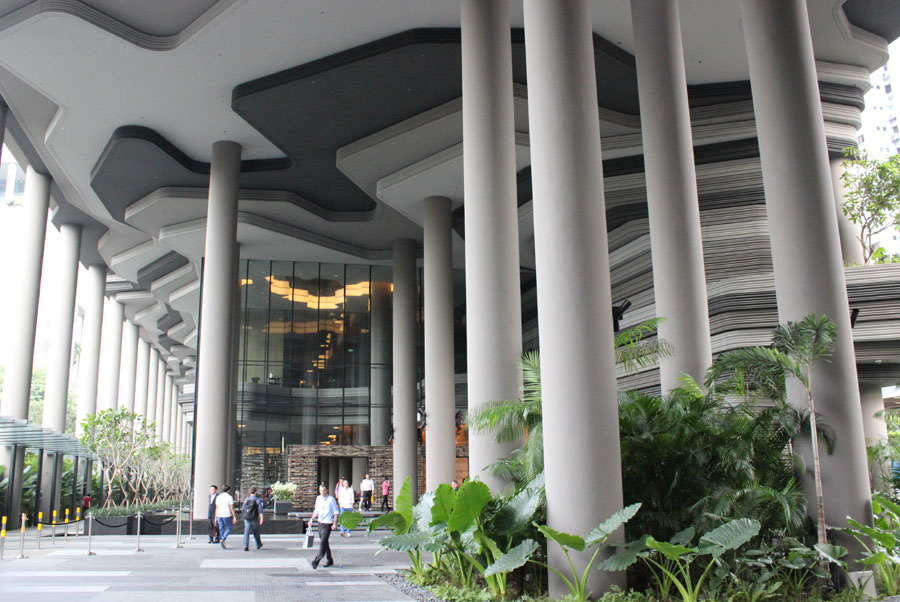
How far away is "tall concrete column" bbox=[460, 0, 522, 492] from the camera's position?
12.2 m

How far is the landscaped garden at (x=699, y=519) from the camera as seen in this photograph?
7934 millimetres

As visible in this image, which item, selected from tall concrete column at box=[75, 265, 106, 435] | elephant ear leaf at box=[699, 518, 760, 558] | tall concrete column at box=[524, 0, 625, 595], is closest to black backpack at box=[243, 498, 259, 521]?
tall concrete column at box=[524, 0, 625, 595]

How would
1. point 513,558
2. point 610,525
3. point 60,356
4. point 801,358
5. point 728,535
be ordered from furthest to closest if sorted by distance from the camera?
point 60,356 → point 801,358 → point 513,558 → point 610,525 → point 728,535

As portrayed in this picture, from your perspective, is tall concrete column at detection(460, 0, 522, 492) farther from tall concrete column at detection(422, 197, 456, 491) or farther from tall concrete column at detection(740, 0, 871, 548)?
tall concrete column at detection(422, 197, 456, 491)

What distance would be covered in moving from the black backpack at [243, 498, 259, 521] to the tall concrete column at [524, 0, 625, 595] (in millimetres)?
9648

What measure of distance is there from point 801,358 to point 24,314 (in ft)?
88.7

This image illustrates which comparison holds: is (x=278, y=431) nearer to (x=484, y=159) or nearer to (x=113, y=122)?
(x=113, y=122)

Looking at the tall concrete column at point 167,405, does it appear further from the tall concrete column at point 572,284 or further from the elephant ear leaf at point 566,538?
the elephant ear leaf at point 566,538

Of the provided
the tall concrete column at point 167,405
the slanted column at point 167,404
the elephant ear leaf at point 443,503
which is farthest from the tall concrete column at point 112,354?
the elephant ear leaf at point 443,503

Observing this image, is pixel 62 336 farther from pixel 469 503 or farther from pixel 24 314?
pixel 469 503

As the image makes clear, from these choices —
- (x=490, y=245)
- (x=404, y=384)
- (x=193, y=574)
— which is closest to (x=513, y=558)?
(x=490, y=245)

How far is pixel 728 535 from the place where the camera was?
7629 millimetres

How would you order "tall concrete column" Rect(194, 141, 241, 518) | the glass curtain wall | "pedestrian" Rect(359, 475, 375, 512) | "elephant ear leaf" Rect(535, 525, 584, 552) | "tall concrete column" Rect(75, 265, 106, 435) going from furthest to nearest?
1. "tall concrete column" Rect(75, 265, 106, 435)
2. the glass curtain wall
3. "pedestrian" Rect(359, 475, 375, 512)
4. "tall concrete column" Rect(194, 141, 241, 518)
5. "elephant ear leaf" Rect(535, 525, 584, 552)

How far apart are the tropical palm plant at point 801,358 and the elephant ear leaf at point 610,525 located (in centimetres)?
230
